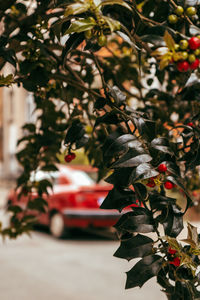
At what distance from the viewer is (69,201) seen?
22.4 feet

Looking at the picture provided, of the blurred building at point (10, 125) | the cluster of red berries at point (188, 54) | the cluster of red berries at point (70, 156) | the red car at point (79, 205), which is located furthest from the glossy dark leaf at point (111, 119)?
the blurred building at point (10, 125)

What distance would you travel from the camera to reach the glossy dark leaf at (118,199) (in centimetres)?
97

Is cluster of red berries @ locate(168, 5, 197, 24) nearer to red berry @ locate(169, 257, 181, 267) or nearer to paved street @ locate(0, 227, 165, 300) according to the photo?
red berry @ locate(169, 257, 181, 267)

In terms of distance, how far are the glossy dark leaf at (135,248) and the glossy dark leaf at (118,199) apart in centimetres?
8

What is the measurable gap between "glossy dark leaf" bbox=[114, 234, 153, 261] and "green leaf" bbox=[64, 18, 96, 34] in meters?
0.45

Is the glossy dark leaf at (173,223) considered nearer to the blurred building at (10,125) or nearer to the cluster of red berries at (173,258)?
the cluster of red berries at (173,258)

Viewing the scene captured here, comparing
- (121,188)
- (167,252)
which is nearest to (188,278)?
(167,252)

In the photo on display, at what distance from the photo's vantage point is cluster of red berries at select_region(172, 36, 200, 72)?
786mm

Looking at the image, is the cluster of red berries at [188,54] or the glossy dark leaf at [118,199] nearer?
the cluster of red berries at [188,54]

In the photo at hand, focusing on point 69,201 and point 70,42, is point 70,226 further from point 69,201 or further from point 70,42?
point 70,42

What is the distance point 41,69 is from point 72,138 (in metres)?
0.22

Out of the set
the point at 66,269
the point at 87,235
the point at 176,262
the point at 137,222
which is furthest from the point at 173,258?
the point at 87,235

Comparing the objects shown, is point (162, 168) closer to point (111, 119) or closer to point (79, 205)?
point (111, 119)

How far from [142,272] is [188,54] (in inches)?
18.4
